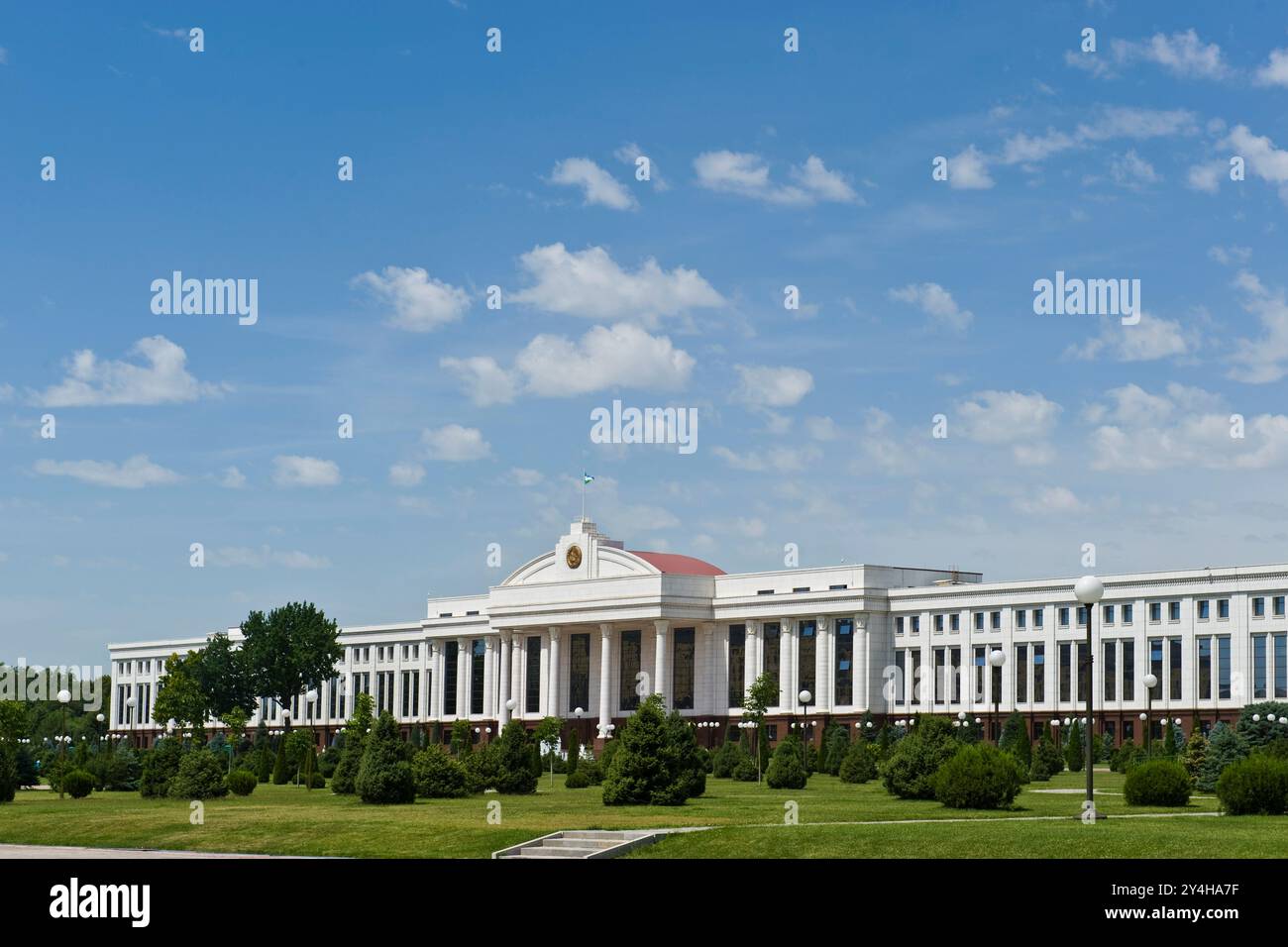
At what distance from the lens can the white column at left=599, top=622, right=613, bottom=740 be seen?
123 m

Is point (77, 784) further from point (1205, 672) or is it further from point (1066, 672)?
point (1205, 672)

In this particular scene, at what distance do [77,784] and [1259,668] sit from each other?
210 ft

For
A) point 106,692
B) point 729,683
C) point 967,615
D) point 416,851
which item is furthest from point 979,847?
point 106,692

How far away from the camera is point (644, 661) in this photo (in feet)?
412

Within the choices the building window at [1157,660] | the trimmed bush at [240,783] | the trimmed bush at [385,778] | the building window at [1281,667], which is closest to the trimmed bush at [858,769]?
the trimmed bush at [385,778]

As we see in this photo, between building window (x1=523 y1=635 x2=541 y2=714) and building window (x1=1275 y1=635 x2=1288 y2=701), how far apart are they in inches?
2207

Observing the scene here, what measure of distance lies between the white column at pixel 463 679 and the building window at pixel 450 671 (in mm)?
441

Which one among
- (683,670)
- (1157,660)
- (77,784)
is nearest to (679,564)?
(683,670)

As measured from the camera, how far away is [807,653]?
11681 centimetres

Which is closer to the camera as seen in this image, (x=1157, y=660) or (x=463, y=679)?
(x=1157, y=660)

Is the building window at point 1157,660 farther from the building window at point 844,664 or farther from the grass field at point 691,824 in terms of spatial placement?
the grass field at point 691,824

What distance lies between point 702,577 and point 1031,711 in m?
27.9

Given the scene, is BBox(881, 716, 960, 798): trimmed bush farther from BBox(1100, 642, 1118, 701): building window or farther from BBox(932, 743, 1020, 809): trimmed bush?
BBox(1100, 642, 1118, 701): building window

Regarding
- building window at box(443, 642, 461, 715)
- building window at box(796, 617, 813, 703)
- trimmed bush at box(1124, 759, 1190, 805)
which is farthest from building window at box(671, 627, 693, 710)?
trimmed bush at box(1124, 759, 1190, 805)
